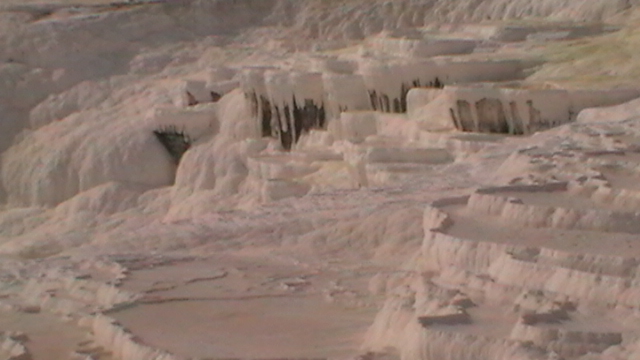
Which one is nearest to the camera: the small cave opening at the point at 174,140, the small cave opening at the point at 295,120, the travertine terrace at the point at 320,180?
the travertine terrace at the point at 320,180

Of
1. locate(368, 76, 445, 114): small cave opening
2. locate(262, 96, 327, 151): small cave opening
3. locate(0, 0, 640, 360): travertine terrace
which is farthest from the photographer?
locate(262, 96, 327, 151): small cave opening

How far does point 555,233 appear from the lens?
8383mm

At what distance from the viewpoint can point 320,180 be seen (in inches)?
643

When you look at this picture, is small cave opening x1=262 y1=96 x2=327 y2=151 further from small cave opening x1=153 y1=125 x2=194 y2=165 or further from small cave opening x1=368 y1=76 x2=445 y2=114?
small cave opening x1=153 y1=125 x2=194 y2=165

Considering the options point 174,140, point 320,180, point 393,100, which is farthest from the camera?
point 174,140

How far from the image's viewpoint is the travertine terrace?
25.6 ft

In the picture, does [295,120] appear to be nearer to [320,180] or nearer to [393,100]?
[393,100]

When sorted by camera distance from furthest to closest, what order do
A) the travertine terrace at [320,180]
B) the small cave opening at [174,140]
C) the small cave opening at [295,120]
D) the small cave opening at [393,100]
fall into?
the small cave opening at [174,140] < the small cave opening at [295,120] < the small cave opening at [393,100] < the travertine terrace at [320,180]

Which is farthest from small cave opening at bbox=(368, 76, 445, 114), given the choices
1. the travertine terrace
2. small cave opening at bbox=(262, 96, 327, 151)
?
small cave opening at bbox=(262, 96, 327, 151)

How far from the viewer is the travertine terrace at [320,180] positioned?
25.6 feet

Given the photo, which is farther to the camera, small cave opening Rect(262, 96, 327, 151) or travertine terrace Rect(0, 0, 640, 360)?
small cave opening Rect(262, 96, 327, 151)

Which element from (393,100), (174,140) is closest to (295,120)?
(393,100)

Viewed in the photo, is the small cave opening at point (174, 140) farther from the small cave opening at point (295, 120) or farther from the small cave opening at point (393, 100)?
the small cave opening at point (393, 100)

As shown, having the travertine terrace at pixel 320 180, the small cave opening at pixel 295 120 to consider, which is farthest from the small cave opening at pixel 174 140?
the small cave opening at pixel 295 120
